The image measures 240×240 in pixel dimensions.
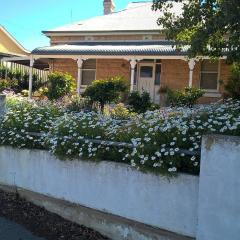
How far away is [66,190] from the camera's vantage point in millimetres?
7273

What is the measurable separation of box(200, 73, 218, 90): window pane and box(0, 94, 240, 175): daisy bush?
1597 centimetres

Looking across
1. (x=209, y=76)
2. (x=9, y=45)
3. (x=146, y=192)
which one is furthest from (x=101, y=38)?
(x=146, y=192)

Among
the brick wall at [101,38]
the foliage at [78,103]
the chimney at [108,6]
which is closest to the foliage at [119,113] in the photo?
the foliage at [78,103]

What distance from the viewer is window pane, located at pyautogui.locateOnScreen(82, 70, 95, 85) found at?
26.5 metres

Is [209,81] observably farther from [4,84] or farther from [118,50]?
[4,84]

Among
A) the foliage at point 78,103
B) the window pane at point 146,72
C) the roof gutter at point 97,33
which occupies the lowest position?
the foliage at point 78,103

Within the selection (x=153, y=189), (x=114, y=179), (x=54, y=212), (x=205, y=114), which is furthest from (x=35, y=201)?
(x=205, y=114)

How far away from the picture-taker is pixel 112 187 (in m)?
6.57

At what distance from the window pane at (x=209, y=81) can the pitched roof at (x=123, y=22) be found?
14.2ft

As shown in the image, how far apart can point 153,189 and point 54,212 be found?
194 centimetres

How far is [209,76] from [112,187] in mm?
18122

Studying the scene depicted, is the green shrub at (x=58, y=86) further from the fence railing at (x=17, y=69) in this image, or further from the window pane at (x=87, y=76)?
the fence railing at (x=17, y=69)

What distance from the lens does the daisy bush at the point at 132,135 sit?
5.87 metres

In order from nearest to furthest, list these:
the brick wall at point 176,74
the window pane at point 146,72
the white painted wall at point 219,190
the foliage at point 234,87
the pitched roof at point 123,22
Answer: the white painted wall at point 219,190 → the foliage at point 234,87 → the brick wall at point 176,74 → the window pane at point 146,72 → the pitched roof at point 123,22
